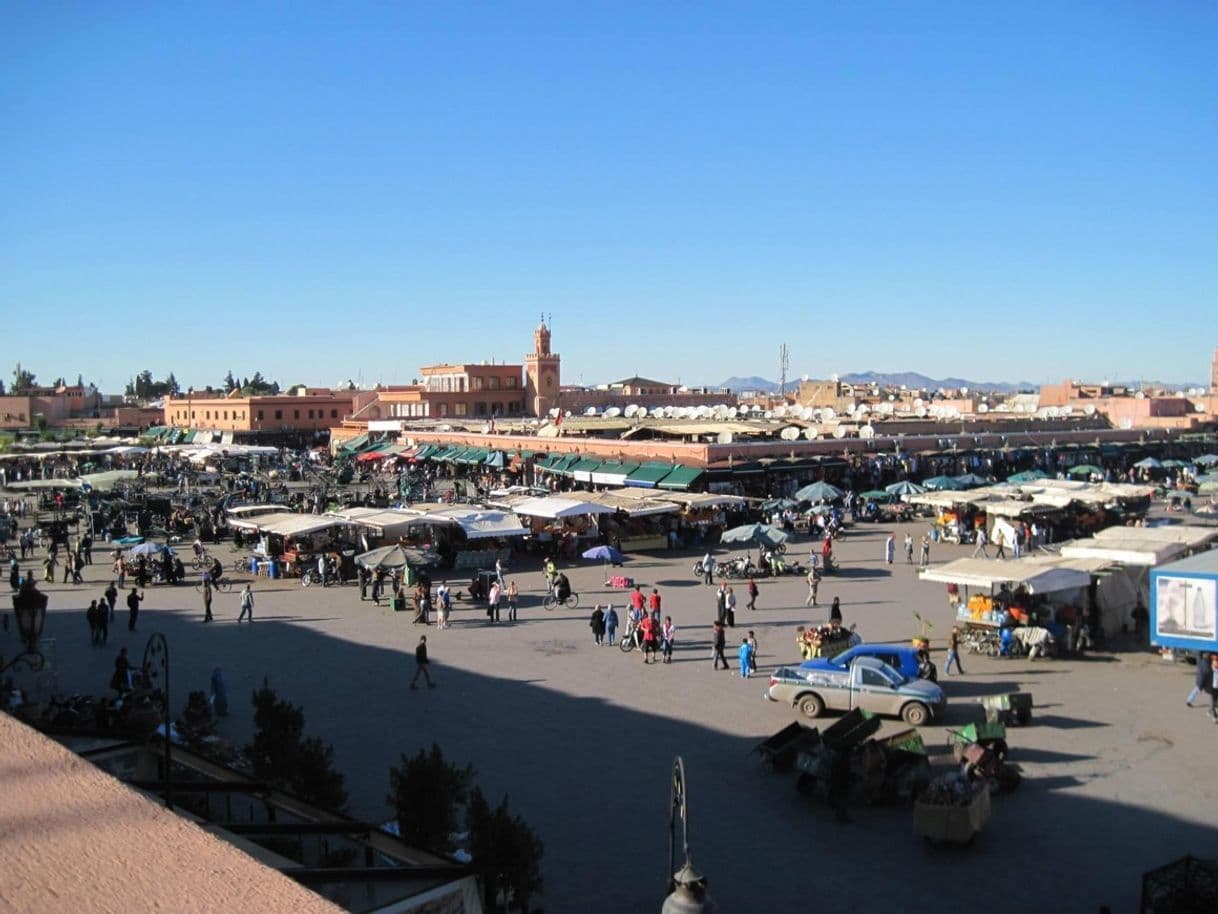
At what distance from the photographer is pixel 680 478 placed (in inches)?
1516

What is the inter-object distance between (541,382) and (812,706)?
206 feet

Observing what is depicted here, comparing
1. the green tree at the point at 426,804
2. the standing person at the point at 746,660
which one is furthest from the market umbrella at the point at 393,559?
the green tree at the point at 426,804

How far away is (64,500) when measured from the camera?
43719 mm

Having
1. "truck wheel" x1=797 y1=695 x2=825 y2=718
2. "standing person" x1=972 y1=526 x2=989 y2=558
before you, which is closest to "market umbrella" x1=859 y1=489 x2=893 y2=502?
"standing person" x1=972 y1=526 x2=989 y2=558

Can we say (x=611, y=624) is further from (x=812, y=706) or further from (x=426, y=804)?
(x=426, y=804)

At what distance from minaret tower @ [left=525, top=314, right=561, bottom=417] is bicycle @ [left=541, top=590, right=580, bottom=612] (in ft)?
171

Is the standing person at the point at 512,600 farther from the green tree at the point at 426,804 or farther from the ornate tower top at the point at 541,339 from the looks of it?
the ornate tower top at the point at 541,339

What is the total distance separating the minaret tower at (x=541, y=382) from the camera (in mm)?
75875

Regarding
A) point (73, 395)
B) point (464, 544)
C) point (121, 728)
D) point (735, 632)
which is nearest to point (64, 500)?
point (464, 544)

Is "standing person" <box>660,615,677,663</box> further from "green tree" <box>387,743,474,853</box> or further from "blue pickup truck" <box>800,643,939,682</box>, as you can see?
"green tree" <box>387,743,474,853</box>

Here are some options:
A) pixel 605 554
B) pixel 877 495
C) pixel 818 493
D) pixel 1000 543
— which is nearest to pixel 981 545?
pixel 1000 543

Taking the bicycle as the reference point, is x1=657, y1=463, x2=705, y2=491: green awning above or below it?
above

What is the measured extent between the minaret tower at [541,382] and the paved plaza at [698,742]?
53.4 metres

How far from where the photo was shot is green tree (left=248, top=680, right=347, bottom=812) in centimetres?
990
